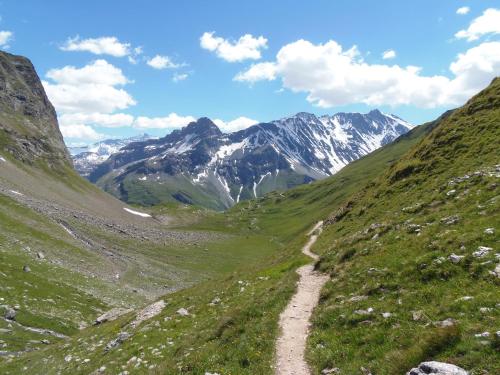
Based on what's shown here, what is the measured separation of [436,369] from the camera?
10641 millimetres

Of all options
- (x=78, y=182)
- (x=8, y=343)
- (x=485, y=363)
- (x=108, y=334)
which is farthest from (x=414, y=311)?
(x=78, y=182)

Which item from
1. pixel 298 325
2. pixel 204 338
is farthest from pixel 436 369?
pixel 204 338

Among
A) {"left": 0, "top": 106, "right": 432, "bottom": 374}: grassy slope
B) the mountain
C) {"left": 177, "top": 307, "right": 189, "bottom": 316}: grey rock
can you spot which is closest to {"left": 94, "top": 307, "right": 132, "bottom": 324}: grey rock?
the mountain

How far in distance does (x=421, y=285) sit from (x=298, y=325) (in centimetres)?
627

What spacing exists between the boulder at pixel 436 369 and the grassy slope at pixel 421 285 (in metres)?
0.38

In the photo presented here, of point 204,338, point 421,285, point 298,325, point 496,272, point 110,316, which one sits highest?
point 496,272

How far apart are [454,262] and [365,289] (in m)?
4.34

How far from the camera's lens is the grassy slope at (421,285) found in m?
12.0

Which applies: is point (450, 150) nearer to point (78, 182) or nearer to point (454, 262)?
point (454, 262)

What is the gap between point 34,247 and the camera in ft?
211

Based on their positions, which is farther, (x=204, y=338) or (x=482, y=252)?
(x=204, y=338)

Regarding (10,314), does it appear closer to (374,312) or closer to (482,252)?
(374,312)

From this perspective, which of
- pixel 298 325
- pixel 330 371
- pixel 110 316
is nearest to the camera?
pixel 330 371

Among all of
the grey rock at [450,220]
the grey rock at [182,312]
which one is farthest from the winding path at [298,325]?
the grey rock at [182,312]
